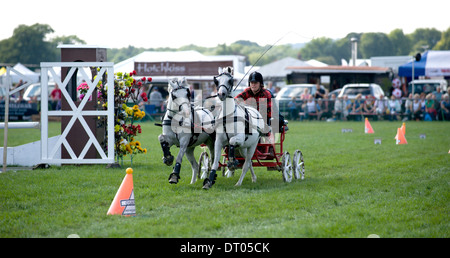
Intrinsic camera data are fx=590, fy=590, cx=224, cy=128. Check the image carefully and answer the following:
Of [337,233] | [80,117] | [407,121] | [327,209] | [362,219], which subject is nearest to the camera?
[337,233]

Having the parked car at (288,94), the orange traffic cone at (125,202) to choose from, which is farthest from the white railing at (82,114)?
the parked car at (288,94)

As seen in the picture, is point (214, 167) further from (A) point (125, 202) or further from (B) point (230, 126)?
(A) point (125, 202)

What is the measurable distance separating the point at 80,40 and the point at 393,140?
423 ft

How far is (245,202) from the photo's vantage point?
8.80 meters

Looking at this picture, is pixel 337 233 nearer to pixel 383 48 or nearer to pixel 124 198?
pixel 124 198

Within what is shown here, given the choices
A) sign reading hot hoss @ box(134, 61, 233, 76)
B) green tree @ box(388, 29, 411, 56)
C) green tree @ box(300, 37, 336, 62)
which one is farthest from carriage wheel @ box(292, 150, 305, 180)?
green tree @ box(300, 37, 336, 62)

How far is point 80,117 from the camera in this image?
12062mm

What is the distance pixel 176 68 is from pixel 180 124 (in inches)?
1060

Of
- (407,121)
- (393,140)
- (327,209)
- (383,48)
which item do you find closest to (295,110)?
(407,121)

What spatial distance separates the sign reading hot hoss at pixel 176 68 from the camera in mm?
35906

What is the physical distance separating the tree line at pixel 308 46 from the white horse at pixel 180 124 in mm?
87897

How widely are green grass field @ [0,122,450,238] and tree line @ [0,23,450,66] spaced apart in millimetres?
86061

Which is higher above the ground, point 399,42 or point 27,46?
point 399,42

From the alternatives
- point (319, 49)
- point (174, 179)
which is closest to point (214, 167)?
point (174, 179)
